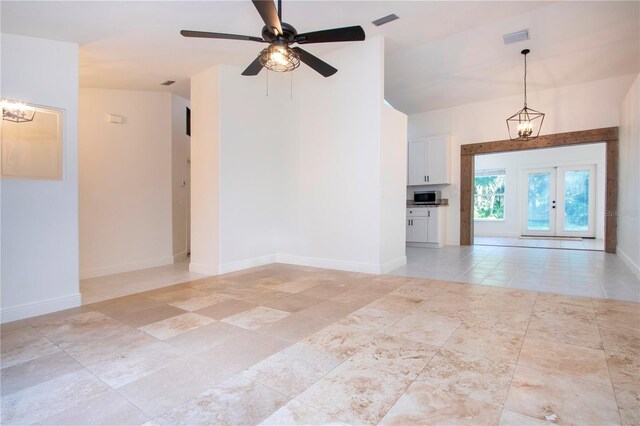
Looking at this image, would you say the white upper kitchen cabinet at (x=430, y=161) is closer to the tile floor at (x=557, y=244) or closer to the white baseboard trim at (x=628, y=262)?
the tile floor at (x=557, y=244)

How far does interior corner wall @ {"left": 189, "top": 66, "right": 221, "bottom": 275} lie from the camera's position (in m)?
4.38

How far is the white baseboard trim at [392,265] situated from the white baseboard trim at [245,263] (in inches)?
75.5

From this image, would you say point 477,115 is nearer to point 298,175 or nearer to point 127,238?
point 298,175

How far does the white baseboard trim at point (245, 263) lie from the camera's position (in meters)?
4.43

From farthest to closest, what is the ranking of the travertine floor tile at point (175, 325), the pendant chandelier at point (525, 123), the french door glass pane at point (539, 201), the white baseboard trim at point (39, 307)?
the french door glass pane at point (539, 201), the pendant chandelier at point (525, 123), the white baseboard trim at point (39, 307), the travertine floor tile at point (175, 325)

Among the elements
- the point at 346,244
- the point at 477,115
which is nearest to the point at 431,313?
the point at 346,244

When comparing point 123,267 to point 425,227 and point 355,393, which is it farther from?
point 425,227

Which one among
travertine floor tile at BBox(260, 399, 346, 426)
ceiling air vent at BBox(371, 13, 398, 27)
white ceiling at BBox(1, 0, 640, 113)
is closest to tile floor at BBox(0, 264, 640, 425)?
travertine floor tile at BBox(260, 399, 346, 426)

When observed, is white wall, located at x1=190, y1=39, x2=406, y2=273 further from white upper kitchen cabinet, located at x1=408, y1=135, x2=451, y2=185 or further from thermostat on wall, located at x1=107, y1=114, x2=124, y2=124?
white upper kitchen cabinet, located at x1=408, y1=135, x2=451, y2=185

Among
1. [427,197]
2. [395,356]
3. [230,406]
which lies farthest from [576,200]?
[230,406]

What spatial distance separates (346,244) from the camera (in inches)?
179

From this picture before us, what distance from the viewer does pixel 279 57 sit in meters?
2.68

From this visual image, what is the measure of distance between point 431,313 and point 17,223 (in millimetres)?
3790

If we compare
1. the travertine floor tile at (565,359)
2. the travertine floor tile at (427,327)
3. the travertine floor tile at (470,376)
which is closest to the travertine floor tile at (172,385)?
the travertine floor tile at (470,376)
